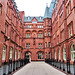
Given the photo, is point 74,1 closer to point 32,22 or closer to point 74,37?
point 74,37

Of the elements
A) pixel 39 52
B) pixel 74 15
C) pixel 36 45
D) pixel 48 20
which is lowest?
pixel 39 52

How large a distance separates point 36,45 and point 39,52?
3.01 meters

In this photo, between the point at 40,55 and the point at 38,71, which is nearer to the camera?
the point at 38,71

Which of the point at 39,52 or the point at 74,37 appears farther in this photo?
the point at 39,52

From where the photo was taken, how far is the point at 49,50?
116 ft

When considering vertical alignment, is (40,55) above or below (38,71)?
below

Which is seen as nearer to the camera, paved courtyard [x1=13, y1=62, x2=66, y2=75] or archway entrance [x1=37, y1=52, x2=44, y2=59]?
paved courtyard [x1=13, y1=62, x2=66, y2=75]

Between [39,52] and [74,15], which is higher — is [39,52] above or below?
below

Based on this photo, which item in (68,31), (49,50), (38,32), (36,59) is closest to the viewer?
(68,31)

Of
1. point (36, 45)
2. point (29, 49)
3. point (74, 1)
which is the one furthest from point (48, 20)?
point (74, 1)

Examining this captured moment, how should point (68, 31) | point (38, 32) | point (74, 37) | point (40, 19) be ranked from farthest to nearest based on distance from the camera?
point (40, 19), point (38, 32), point (68, 31), point (74, 37)

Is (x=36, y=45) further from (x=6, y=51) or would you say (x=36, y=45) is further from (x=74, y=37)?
(x=74, y=37)

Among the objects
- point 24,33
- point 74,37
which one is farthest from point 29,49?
point 74,37

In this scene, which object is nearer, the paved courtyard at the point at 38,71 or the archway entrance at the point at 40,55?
the paved courtyard at the point at 38,71
